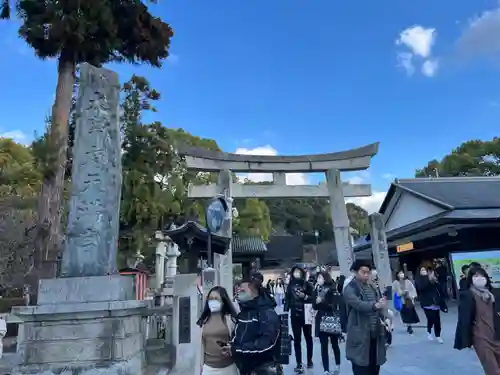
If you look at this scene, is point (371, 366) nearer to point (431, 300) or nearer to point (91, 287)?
point (91, 287)

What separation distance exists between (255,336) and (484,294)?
3128mm

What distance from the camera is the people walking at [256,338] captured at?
3799 mm

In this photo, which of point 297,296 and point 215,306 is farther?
point 297,296

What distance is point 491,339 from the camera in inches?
189

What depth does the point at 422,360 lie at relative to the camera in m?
7.52

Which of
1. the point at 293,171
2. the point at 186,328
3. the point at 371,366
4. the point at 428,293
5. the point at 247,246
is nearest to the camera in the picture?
the point at 371,366

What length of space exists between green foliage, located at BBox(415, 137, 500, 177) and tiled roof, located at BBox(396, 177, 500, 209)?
15697 mm

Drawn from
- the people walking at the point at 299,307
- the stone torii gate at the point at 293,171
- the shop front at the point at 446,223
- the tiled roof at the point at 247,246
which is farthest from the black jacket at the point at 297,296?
the tiled roof at the point at 247,246

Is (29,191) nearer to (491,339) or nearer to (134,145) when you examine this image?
(134,145)

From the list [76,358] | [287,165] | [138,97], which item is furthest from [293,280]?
[138,97]

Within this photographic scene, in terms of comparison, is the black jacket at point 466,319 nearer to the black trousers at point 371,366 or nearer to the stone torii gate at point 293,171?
the black trousers at point 371,366

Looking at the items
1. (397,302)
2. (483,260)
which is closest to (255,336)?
(397,302)

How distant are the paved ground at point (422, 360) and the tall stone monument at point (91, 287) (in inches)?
Result: 130

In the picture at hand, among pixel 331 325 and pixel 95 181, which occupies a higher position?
pixel 95 181
